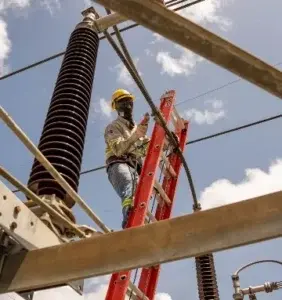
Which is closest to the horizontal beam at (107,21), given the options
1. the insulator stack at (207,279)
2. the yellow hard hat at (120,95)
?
the yellow hard hat at (120,95)

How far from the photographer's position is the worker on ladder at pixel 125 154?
252 inches

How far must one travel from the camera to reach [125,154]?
6742mm

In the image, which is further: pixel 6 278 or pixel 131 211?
pixel 131 211

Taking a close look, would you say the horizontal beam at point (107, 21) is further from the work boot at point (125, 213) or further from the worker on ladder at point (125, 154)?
the work boot at point (125, 213)

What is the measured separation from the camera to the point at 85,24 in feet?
23.1

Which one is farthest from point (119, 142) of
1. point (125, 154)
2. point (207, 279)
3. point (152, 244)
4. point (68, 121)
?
point (152, 244)

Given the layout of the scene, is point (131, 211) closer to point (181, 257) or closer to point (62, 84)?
point (62, 84)

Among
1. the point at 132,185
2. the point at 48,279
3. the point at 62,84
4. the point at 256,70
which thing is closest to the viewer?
the point at 256,70

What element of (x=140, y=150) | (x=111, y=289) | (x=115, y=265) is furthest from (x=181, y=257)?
(x=140, y=150)

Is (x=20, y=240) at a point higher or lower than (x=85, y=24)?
lower

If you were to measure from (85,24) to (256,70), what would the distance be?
506 centimetres

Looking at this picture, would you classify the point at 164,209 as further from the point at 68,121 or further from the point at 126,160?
the point at 68,121

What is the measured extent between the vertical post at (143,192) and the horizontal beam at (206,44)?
3337 mm

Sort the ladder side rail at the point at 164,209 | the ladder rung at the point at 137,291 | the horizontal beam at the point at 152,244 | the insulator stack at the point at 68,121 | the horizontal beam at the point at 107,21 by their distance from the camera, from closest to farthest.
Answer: the horizontal beam at the point at 152,244, the insulator stack at the point at 68,121, the ladder rung at the point at 137,291, the ladder side rail at the point at 164,209, the horizontal beam at the point at 107,21
